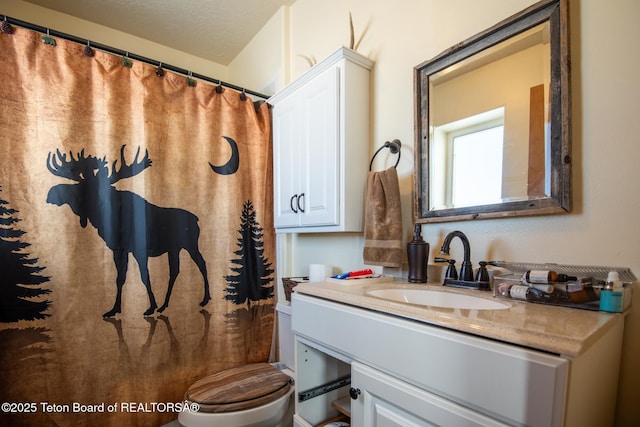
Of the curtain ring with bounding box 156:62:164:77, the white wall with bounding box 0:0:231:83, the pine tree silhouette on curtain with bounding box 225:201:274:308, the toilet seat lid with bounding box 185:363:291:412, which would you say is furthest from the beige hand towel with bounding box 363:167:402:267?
the white wall with bounding box 0:0:231:83

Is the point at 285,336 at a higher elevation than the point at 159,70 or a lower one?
lower

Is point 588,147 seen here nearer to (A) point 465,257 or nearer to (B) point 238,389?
(A) point 465,257

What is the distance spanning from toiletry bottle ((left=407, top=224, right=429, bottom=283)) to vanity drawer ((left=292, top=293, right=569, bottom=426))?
33cm

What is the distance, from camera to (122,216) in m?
1.48

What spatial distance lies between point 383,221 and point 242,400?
982 mm

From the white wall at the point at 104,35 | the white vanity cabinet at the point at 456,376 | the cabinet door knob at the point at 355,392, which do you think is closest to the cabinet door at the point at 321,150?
the white vanity cabinet at the point at 456,376

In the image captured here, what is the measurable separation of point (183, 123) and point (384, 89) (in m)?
1.16

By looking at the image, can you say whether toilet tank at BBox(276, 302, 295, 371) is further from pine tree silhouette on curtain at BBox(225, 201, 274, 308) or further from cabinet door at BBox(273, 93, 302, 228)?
cabinet door at BBox(273, 93, 302, 228)

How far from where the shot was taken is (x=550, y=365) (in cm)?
45

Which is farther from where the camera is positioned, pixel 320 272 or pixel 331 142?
pixel 320 272

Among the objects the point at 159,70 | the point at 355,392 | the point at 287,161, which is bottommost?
the point at 355,392

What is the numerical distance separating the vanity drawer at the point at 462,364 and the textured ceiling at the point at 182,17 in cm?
203

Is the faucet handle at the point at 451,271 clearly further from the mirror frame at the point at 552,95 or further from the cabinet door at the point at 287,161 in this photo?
the cabinet door at the point at 287,161

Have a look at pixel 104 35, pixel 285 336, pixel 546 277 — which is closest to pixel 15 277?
pixel 285 336
